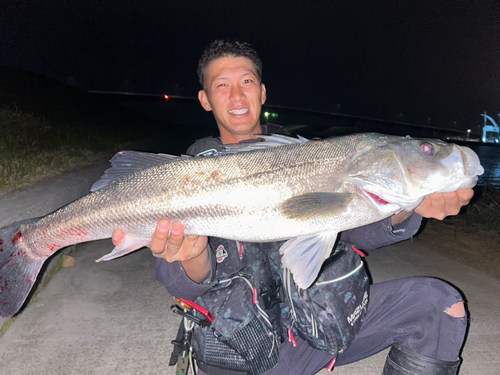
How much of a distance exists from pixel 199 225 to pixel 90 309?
2.04 m

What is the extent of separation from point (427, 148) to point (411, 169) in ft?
0.66

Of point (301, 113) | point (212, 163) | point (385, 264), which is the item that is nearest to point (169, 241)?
point (212, 163)

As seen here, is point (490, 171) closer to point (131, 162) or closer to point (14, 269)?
point (131, 162)

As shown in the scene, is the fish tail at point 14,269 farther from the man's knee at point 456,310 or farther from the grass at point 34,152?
the man's knee at point 456,310

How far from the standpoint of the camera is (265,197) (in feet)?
7.11

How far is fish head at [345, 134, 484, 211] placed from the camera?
2039mm

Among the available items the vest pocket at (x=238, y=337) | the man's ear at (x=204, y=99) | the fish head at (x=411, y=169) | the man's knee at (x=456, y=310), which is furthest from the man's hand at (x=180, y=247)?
the man's knee at (x=456, y=310)

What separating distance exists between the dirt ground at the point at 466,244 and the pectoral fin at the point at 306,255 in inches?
146

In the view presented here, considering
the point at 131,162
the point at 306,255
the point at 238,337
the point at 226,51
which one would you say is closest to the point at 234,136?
the point at 226,51

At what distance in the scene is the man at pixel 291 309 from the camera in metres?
2.04

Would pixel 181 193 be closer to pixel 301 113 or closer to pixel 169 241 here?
pixel 169 241

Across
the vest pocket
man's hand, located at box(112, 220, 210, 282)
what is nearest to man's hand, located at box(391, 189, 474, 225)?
the vest pocket

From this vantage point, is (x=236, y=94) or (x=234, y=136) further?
(x=234, y=136)

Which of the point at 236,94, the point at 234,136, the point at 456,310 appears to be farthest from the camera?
the point at 234,136
